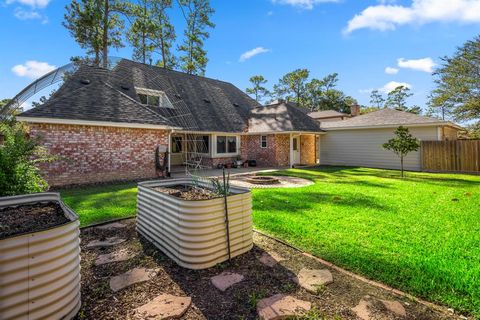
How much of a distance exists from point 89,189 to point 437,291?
371 inches

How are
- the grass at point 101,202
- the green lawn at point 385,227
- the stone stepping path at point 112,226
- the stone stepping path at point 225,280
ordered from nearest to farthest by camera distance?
1. the stone stepping path at point 225,280
2. the green lawn at point 385,227
3. the stone stepping path at point 112,226
4. the grass at point 101,202

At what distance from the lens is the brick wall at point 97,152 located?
A: 28.4 ft

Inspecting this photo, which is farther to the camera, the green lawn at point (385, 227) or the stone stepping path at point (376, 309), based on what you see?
the green lawn at point (385, 227)

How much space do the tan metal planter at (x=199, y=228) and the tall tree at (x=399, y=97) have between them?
164 ft

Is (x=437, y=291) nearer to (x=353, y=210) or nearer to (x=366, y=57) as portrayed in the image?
(x=353, y=210)

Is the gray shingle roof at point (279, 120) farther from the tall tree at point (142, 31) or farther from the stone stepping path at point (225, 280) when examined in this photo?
the stone stepping path at point (225, 280)

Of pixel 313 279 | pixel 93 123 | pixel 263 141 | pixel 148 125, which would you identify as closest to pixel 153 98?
pixel 148 125

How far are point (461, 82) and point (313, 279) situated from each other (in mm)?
22450

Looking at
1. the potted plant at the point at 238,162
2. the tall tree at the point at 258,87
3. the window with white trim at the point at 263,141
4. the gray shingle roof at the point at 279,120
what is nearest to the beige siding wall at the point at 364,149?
the gray shingle roof at the point at 279,120

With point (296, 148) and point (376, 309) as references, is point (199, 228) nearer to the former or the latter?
point (376, 309)

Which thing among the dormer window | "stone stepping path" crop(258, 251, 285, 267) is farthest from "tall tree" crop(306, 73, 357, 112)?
"stone stepping path" crop(258, 251, 285, 267)

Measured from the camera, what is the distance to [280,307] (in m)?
2.32

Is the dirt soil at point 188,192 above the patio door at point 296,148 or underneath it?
underneath

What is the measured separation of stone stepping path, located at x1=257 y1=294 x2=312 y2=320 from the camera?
2.20 m
